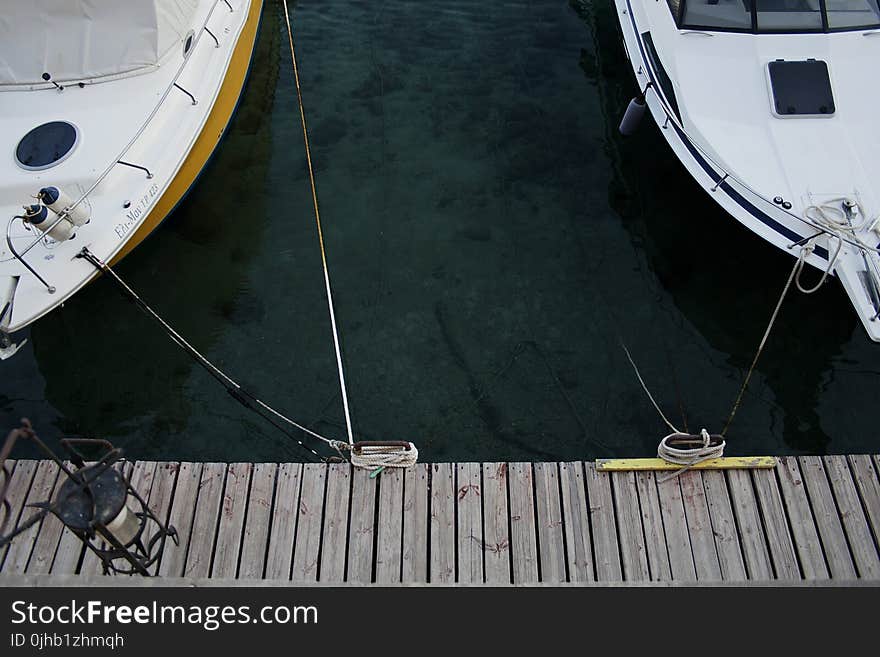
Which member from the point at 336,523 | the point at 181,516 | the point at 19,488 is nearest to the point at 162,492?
the point at 181,516

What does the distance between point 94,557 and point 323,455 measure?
6.77ft

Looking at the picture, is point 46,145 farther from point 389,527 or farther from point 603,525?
point 603,525

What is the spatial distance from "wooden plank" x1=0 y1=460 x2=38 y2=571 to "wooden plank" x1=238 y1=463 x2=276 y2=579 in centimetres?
171

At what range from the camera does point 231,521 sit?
17.4 feet

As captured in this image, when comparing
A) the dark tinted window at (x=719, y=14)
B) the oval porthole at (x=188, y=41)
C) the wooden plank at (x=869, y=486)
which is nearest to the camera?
the wooden plank at (x=869, y=486)

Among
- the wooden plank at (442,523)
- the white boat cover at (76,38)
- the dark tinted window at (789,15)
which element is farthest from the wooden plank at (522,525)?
the white boat cover at (76,38)

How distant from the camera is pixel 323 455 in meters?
6.55

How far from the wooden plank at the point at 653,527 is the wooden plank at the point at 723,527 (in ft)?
1.23

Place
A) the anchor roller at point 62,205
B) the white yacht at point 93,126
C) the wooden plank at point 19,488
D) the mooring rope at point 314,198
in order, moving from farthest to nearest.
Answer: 1. the mooring rope at point 314,198
2. the white yacht at point 93,126
3. the anchor roller at point 62,205
4. the wooden plank at point 19,488

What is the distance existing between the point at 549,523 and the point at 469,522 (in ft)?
1.92

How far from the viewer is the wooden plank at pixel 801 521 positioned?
199 inches

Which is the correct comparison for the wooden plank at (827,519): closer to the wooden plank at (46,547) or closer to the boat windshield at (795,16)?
the boat windshield at (795,16)

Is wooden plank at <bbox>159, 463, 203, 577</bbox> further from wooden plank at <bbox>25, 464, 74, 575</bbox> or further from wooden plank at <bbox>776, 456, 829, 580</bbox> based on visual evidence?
wooden plank at <bbox>776, 456, 829, 580</bbox>
